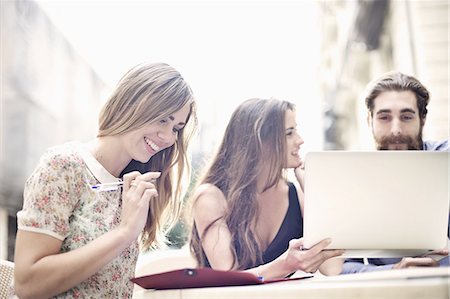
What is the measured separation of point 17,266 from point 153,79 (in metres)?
0.63

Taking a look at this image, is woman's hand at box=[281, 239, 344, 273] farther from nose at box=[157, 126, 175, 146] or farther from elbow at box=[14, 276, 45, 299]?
elbow at box=[14, 276, 45, 299]

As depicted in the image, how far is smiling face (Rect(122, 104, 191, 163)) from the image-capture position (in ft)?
4.90

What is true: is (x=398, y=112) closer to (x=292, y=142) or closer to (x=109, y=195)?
(x=292, y=142)

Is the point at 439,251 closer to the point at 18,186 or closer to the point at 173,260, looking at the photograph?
the point at 173,260

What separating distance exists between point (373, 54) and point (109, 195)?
9.92 feet

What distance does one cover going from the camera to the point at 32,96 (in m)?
2.04

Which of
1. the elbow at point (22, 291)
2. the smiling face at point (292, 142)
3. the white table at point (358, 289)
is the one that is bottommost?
the elbow at point (22, 291)

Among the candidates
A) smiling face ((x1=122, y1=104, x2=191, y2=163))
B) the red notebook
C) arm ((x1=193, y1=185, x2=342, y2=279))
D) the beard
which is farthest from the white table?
the beard

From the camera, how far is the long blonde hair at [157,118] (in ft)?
4.85

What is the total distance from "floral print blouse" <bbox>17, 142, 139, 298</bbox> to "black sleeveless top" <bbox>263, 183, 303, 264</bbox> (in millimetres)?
592

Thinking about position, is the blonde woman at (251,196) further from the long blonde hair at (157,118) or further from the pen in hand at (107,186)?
the pen in hand at (107,186)

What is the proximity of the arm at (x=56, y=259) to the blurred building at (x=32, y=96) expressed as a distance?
34.5 inches

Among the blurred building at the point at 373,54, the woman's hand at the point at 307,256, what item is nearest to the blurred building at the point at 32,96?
the woman's hand at the point at 307,256

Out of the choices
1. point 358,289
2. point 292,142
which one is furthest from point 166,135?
point 358,289
